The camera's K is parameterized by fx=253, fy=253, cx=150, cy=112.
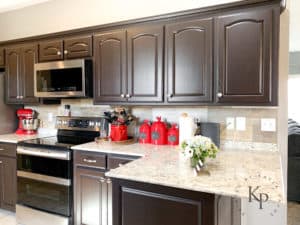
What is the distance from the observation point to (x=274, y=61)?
195 centimetres

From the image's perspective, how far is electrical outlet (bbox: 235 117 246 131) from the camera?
238 cm

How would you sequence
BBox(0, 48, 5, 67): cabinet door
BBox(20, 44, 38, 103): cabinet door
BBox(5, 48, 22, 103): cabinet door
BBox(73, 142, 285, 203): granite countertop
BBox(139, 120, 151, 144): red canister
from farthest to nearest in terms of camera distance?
1. BBox(0, 48, 5, 67): cabinet door
2. BBox(5, 48, 22, 103): cabinet door
3. BBox(20, 44, 38, 103): cabinet door
4. BBox(139, 120, 151, 144): red canister
5. BBox(73, 142, 285, 203): granite countertop

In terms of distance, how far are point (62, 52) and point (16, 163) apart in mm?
1388

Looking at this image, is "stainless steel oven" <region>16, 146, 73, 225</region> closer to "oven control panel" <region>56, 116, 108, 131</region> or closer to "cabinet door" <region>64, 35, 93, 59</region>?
"oven control panel" <region>56, 116, 108, 131</region>

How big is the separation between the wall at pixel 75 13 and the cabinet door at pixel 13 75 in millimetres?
538

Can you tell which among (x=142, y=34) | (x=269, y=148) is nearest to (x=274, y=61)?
(x=269, y=148)

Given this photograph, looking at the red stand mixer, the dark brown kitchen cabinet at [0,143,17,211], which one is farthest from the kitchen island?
the red stand mixer

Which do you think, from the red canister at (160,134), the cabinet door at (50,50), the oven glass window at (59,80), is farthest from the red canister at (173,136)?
the cabinet door at (50,50)

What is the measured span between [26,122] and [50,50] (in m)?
1.12

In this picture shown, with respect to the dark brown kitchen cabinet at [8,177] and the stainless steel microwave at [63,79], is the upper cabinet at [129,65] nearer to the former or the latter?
the stainless steel microwave at [63,79]

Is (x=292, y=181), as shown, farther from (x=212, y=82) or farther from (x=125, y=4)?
(x=125, y=4)

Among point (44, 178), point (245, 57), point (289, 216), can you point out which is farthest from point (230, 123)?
point (44, 178)

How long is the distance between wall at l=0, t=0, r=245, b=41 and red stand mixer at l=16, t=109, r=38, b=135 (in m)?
1.16

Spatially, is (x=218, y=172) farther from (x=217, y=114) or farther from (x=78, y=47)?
(x=78, y=47)
